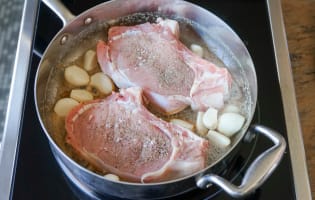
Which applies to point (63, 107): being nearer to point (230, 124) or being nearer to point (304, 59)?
point (230, 124)

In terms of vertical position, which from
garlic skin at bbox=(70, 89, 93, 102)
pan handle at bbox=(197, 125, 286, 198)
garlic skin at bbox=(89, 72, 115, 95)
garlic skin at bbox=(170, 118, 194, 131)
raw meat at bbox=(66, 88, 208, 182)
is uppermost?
garlic skin at bbox=(70, 89, 93, 102)

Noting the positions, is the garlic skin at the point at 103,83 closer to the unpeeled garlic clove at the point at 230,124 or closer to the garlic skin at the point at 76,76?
the garlic skin at the point at 76,76

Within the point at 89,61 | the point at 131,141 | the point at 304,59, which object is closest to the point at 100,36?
the point at 89,61

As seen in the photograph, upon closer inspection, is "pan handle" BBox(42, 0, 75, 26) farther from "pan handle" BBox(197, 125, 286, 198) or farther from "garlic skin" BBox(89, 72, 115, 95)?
"pan handle" BBox(197, 125, 286, 198)

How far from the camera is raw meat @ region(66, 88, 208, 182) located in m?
0.66

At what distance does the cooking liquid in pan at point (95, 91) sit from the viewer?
70 cm

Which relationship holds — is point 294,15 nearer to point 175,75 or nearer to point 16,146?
point 175,75

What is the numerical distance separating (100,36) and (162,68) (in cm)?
12

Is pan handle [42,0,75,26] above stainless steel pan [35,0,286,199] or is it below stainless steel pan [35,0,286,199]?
above

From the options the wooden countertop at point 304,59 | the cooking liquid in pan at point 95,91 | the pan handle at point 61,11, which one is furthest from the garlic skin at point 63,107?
the wooden countertop at point 304,59

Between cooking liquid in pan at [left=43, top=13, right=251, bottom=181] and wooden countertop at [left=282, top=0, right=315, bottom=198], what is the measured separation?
4.4 inches

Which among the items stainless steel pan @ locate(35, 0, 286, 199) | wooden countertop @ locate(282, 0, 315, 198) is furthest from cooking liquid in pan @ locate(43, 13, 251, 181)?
wooden countertop @ locate(282, 0, 315, 198)

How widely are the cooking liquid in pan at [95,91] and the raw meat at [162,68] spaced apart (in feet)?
0.07

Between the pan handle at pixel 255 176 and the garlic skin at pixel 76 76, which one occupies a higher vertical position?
the garlic skin at pixel 76 76
